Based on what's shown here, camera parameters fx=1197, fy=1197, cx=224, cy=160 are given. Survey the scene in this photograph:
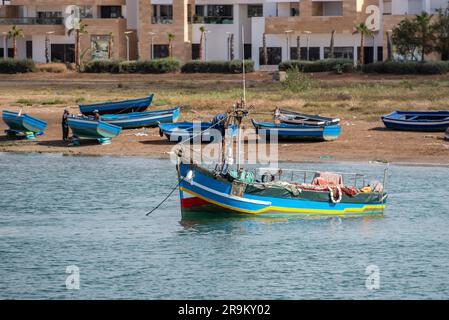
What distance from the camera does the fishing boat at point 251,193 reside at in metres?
42.8

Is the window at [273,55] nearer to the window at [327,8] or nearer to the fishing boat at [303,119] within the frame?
the window at [327,8]

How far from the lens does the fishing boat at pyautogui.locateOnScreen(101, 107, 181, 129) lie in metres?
66.9

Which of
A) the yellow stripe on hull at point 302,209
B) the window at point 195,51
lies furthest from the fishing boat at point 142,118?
the window at point 195,51

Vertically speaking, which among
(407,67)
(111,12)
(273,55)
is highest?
(111,12)

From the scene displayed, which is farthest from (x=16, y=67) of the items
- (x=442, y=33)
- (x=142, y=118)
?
(x=142, y=118)

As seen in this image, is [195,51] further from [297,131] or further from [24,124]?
[297,131]

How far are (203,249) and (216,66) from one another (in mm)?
71840

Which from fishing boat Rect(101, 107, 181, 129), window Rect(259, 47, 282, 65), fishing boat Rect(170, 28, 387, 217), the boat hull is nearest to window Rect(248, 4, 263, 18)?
window Rect(259, 47, 282, 65)

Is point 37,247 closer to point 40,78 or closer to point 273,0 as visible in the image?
point 40,78

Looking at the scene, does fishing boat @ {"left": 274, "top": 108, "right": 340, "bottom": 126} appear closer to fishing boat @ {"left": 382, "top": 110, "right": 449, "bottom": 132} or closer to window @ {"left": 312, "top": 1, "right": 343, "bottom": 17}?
fishing boat @ {"left": 382, "top": 110, "right": 449, "bottom": 132}

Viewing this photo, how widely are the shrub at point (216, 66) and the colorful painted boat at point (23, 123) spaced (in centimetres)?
4626

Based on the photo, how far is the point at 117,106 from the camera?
2778 inches

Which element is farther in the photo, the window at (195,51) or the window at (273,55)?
the window at (195,51)

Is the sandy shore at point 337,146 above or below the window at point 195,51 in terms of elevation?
below
